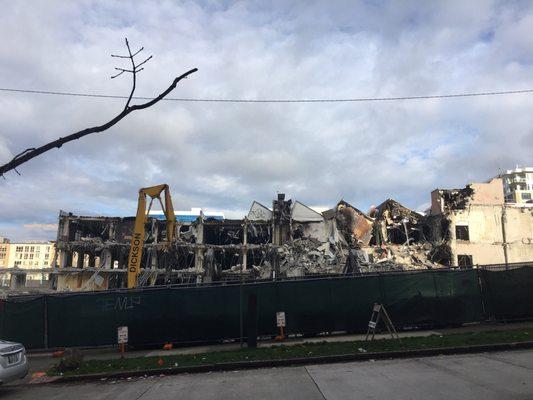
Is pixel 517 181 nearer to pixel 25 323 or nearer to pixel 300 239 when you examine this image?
pixel 300 239

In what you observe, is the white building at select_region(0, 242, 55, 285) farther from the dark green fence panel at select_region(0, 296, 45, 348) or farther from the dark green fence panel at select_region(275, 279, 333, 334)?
the dark green fence panel at select_region(275, 279, 333, 334)

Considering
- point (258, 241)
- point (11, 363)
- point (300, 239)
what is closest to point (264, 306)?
point (11, 363)

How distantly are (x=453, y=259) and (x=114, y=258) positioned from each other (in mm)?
32551

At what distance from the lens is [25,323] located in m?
15.8

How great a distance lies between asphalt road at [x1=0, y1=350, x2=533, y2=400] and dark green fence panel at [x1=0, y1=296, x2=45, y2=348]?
A: 16.9 ft

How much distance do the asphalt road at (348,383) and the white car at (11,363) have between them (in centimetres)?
50

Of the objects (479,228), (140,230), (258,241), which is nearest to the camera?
(140,230)

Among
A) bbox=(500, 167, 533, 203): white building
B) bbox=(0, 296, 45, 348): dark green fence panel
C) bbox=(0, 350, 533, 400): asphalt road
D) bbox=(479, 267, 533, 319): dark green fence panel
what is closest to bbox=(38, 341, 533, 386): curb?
bbox=(0, 350, 533, 400): asphalt road

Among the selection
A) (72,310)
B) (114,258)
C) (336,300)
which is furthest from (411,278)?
(114,258)

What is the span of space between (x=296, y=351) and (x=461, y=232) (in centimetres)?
3657

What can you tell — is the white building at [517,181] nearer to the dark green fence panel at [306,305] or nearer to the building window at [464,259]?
the building window at [464,259]

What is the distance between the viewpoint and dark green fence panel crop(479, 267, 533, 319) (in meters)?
15.8

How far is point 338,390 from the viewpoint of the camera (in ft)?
26.7

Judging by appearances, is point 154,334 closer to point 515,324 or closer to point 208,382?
point 208,382
